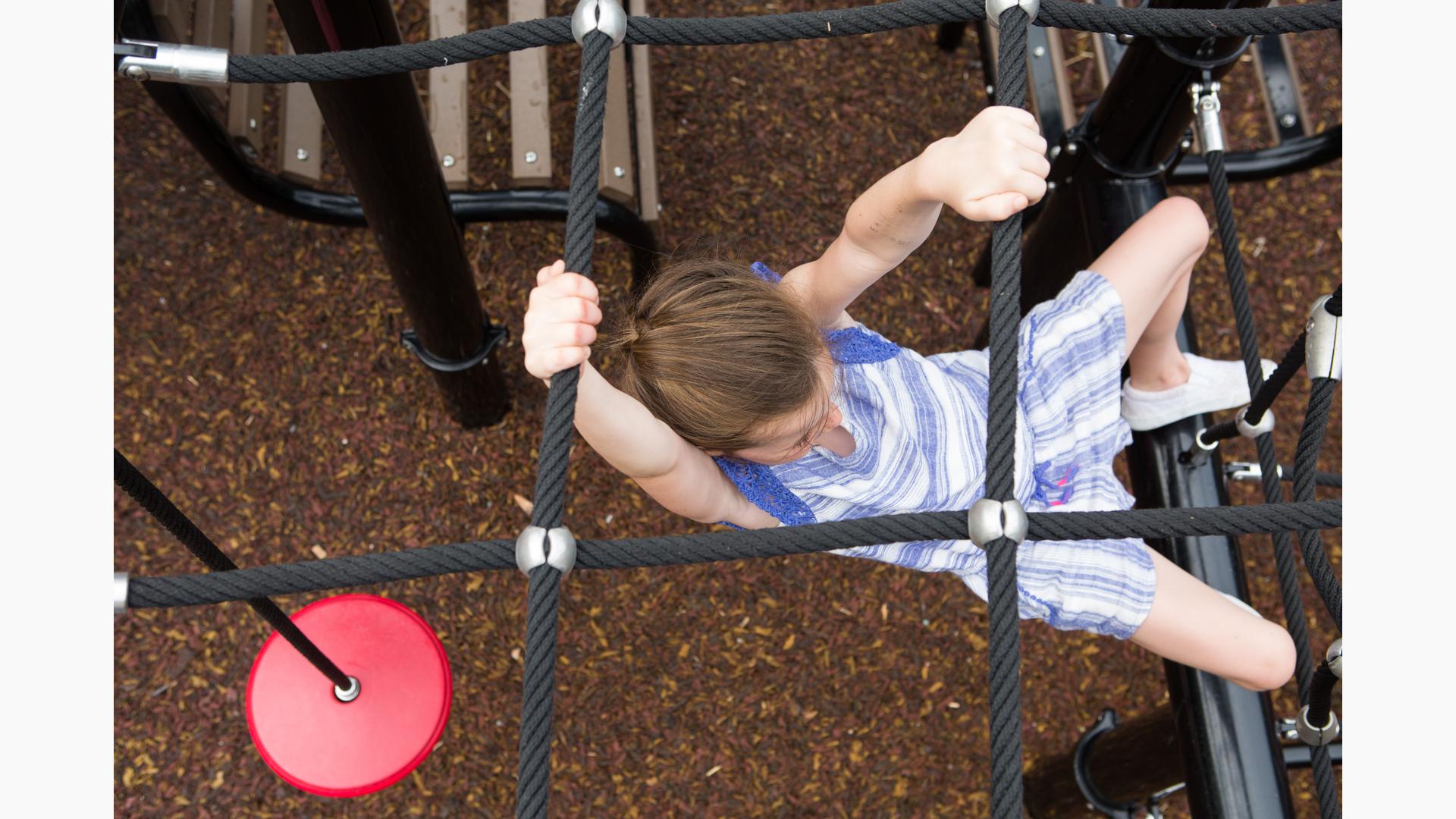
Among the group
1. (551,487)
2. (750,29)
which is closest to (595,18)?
(750,29)

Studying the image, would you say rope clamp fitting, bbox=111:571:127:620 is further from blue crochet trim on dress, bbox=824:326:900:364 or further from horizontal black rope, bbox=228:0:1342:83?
blue crochet trim on dress, bbox=824:326:900:364

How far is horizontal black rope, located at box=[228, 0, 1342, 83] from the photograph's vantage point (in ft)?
3.05

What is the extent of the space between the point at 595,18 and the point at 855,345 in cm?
46

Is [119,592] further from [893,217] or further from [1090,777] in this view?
[1090,777]

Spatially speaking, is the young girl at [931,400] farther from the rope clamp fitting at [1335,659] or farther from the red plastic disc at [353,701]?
the red plastic disc at [353,701]

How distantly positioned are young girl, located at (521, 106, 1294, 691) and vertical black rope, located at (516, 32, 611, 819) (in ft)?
0.27

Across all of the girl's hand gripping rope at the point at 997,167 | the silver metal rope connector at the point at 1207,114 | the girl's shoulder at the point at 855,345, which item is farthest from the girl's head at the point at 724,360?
the silver metal rope connector at the point at 1207,114

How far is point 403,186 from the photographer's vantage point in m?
1.34

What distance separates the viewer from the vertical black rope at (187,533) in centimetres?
84

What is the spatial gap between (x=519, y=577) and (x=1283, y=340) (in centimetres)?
151

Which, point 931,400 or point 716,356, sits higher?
point 716,356

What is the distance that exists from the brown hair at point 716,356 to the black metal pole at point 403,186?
0.47 metres

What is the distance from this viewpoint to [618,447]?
91cm
